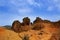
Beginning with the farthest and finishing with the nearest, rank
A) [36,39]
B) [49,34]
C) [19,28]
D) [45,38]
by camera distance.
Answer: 1. [19,28]
2. [49,34]
3. [45,38]
4. [36,39]

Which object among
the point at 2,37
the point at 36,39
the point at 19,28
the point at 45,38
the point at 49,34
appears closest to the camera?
the point at 2,37

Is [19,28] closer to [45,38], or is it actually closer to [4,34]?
[45,38]

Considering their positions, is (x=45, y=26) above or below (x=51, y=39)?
above

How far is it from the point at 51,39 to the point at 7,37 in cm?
1770

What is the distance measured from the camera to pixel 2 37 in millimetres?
22250

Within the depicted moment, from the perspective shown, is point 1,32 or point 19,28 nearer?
point 1,32

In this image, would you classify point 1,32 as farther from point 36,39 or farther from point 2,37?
point 36,39

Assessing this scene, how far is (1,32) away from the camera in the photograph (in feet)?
75.4

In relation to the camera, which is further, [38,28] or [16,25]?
[38,28]

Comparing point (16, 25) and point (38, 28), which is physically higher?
point (16, 25)

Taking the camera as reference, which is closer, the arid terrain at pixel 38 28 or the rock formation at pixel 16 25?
the arid terrain at pixel 38 28

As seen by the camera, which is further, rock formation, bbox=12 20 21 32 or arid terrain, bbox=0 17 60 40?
rock formation, bbox=12 20 21 32

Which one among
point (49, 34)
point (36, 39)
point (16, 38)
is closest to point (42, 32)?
point (49, 34)

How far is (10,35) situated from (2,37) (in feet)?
3.57
